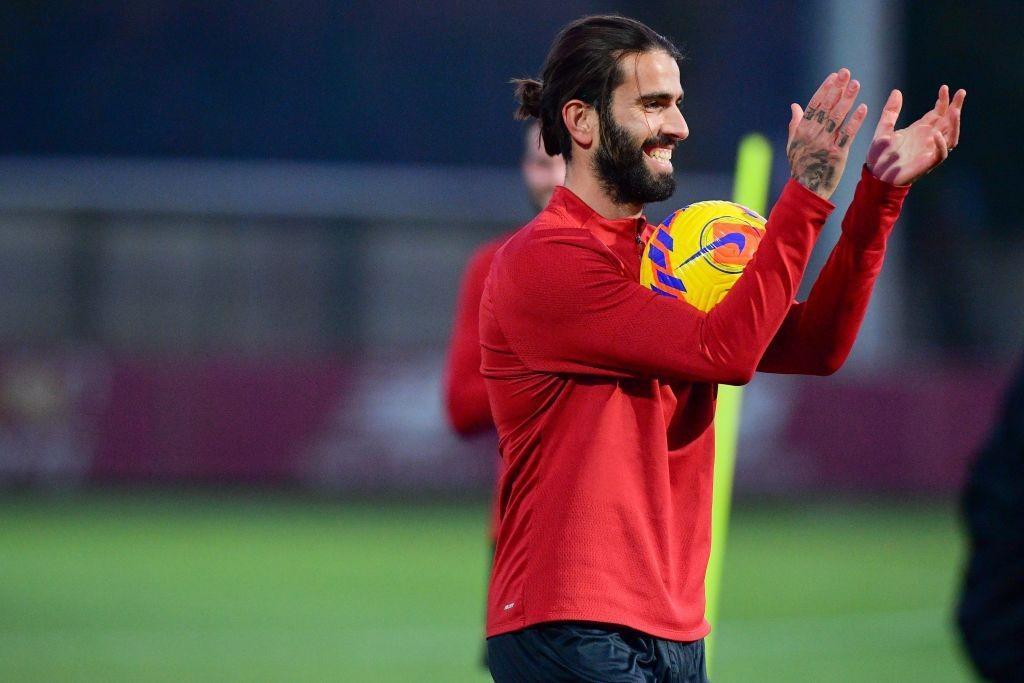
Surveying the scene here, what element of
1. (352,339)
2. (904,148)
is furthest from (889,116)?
(352,339)

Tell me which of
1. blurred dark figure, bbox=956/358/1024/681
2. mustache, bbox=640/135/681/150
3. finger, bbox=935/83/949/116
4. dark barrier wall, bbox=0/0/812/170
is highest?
finger, bbox=935/83/949/116

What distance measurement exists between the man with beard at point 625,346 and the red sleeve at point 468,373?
1229mm

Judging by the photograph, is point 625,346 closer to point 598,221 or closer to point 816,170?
point 598,221

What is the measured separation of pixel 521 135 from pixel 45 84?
595cm

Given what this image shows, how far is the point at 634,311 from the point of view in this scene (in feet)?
10.9

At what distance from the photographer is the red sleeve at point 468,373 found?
16.0 feet

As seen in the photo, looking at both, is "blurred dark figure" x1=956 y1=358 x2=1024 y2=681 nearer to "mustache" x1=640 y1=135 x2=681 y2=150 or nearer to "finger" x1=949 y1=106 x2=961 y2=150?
"finger" x1=949 y1=106 x2=961 y2=150

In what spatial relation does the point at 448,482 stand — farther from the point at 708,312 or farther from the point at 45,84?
the point at 708,312

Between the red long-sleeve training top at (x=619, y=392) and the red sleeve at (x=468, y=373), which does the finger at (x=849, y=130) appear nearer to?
the red long-sleeve training top at (x=619, y=392)

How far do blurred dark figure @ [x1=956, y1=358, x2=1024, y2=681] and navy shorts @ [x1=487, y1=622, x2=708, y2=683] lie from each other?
1.05 metres

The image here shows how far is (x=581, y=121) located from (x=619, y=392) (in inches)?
24.1

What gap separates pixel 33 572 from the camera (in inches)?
445

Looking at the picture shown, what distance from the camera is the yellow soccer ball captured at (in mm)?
3531

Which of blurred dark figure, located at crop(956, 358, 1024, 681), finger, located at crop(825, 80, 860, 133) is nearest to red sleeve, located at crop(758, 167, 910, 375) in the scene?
finger, located at crop(825, 80, 860, 133)
